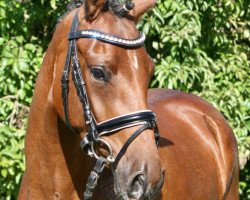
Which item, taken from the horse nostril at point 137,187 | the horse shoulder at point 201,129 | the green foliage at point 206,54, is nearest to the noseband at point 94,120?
the horse nostril at point 137,187

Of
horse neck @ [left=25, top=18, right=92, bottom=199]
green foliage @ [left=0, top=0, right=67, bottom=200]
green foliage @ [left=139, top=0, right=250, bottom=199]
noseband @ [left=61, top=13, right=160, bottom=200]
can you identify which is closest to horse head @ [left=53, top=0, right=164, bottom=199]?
noseband @ [left=61, top=13, right=160, bottom=200]

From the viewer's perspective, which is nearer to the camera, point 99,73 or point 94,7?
point 99,73

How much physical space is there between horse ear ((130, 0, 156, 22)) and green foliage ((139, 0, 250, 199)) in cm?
A: 236

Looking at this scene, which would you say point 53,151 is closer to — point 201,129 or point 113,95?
point 113,95

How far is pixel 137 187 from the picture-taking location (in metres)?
2.83

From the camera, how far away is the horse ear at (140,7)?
3178mm

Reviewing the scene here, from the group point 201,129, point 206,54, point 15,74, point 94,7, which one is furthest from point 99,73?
point 206,54

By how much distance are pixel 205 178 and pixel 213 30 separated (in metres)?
2.30

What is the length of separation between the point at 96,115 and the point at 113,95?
0.12 m

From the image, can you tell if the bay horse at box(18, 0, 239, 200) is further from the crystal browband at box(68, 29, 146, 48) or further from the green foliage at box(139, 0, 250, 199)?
the green foliage at box(139, 0, 250, 199)

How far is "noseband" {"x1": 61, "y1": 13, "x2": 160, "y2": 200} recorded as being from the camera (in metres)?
2.87

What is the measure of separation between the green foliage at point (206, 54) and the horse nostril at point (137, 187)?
9.43ft

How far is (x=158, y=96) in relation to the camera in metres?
4.62

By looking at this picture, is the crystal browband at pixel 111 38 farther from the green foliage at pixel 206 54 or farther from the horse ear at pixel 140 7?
the green foliage at pixel 206 54
